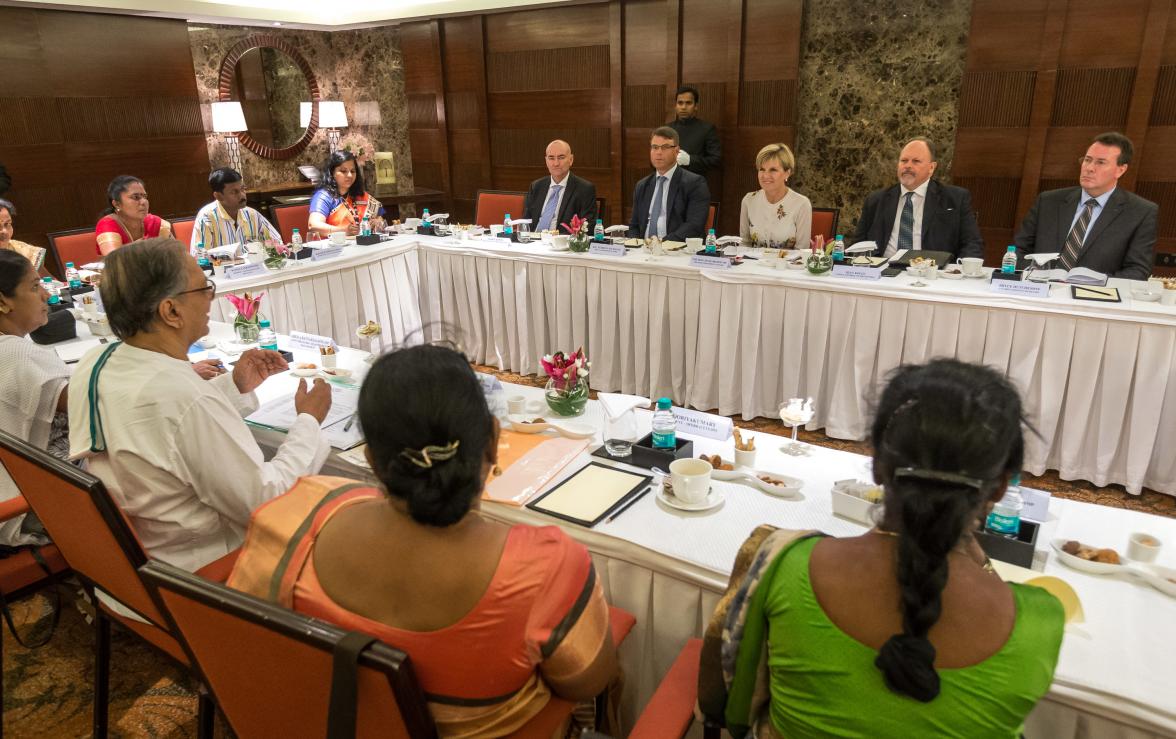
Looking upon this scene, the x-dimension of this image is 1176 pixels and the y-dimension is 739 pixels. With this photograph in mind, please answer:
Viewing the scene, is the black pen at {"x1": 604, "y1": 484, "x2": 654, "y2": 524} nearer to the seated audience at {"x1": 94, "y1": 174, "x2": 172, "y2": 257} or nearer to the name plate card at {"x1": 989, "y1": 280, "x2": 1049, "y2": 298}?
the name plate card at {"x1": 989, "y1": 280, "x2": 1049, "y2": 298}

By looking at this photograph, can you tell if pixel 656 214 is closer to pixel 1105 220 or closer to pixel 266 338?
pixel 1105 220

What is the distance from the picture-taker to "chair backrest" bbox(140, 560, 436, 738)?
86 cm

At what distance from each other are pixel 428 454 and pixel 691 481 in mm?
760

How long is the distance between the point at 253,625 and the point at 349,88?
8.08 meters

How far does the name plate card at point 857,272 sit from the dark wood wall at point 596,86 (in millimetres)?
2698

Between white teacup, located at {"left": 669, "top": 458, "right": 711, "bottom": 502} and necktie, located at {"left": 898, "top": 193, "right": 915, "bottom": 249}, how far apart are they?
2943 mm

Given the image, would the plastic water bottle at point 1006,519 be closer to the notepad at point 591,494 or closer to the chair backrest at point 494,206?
the notepad at point 591,494

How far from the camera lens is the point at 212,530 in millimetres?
1627

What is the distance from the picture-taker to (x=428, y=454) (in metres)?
0.97

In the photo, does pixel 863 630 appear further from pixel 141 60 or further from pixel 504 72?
pixel 141 60

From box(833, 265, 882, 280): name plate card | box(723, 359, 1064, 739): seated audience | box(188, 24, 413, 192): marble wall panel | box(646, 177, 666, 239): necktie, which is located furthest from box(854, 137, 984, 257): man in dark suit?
box(188, 24, 413, 192): marble wall panel

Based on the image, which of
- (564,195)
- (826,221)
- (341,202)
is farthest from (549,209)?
(826,221)

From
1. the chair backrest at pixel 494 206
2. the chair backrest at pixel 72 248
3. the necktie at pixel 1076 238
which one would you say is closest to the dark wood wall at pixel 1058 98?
the necktie at pixel 1076 238

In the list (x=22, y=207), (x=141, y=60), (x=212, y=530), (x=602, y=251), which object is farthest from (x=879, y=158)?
(x=22, y=207)
